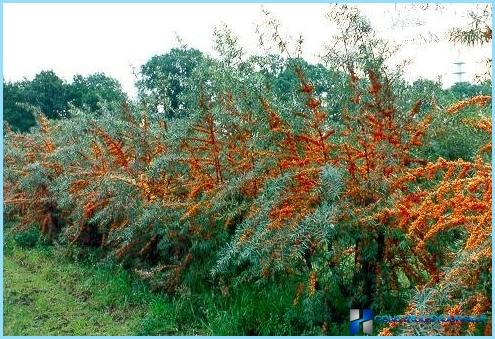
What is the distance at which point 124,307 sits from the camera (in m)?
5.57

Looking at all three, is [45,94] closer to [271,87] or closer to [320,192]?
[271,87]

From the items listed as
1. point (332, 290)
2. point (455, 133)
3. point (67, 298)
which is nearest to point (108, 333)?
point (67, 298)

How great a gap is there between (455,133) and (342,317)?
1.50 meters

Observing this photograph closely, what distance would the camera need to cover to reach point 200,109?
4.85 m

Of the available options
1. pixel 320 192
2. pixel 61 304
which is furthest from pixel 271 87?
pixel 61 304

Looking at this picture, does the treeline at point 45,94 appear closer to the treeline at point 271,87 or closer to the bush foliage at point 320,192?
the treeline at point 271,87

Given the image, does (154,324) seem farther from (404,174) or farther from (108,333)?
(404,174)

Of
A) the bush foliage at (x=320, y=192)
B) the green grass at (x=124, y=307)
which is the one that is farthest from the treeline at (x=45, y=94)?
the bush foliage at (x=320, y=192)

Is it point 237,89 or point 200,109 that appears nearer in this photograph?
point 237,89

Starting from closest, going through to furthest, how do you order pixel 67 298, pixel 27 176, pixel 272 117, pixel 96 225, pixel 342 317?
pixel 272 117 < pixel 342 317 < pixel 67 298 < pixel 96 225 < pixel 27 176

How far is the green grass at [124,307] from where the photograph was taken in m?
4.58

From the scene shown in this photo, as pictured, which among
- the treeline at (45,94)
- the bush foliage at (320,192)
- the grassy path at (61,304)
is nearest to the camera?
the bush foliage at (320,192)

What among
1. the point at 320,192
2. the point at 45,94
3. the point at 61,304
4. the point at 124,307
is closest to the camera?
the point at 320,192

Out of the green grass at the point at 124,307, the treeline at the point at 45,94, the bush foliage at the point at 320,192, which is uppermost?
the treeline at the point at 45,94
